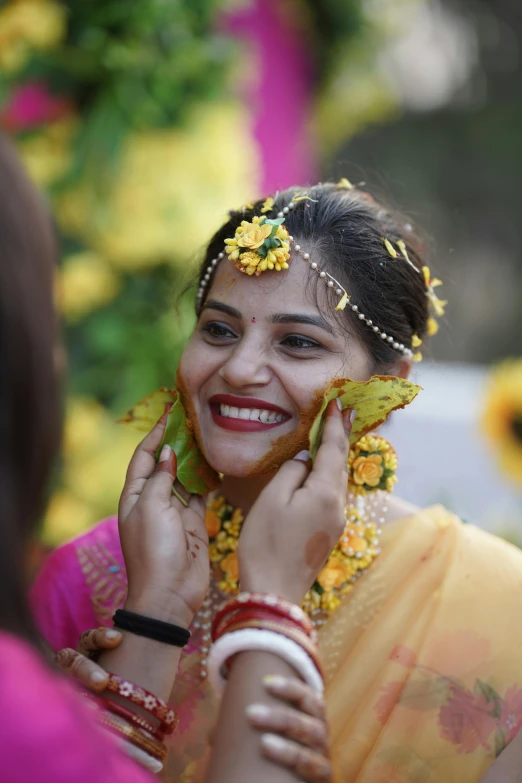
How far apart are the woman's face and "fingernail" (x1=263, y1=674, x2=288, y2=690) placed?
778 millimetres

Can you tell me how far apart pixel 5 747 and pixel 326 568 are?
53.9 inches

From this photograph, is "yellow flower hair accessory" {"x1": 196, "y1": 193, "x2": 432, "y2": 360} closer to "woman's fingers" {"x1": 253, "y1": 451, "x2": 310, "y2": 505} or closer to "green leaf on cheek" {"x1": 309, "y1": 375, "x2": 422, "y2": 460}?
"green leaf on cheek" {"x1": 309, "y1": 375, "x2": 422, "y2": 460}

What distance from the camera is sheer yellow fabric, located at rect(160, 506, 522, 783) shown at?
6.51 feet

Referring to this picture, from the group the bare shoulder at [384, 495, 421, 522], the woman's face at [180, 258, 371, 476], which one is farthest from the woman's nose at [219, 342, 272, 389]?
the bare shoulder at [384, 495, 421, 522]

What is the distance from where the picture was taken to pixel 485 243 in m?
13.8

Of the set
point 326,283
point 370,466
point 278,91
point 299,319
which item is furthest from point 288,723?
point 278,91

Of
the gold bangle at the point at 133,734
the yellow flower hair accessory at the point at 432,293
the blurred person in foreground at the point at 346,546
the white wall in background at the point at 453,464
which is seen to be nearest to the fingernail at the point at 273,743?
the gold bangle at the point at 133,734

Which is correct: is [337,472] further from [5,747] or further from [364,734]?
[5,747]

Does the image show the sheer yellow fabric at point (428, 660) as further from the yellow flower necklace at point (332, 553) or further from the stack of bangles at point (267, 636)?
the stack of bangles at point (267, 636)

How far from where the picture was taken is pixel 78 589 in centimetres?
238

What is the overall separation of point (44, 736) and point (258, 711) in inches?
17.6

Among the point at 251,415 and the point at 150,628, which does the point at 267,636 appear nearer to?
the point at 150,628

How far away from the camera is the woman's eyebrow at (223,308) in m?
2.21

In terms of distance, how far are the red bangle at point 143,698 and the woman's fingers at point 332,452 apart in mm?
573
